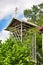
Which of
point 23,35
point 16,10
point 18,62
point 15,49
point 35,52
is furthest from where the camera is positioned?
point 16,10

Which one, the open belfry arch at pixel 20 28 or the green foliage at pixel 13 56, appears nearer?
the green foliage at pixel 13 56

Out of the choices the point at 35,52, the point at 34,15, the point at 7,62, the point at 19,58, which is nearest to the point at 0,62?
the point at 7,62

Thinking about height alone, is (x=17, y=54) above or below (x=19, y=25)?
below

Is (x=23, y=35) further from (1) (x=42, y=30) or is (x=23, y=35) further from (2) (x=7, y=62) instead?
(2) (x=7, y=62)

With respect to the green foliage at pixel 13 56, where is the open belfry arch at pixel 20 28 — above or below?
above

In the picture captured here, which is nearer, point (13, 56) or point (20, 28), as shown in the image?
point (13, 56)

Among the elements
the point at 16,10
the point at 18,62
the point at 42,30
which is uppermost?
the point at 16,10

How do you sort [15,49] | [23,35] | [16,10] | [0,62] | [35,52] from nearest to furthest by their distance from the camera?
[0,62] < [15,49] < [35,52] < [23,35] < [16,10]

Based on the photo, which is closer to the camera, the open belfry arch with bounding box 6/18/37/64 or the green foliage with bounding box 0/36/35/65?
the green foliage with bounding box 0/36/35/65

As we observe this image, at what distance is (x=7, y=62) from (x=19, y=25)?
8.56 m

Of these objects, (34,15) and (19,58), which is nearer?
(19,58)

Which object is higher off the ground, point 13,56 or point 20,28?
point 20,28

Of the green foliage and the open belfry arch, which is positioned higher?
the open belfry arch

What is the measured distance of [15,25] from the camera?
2266cm
